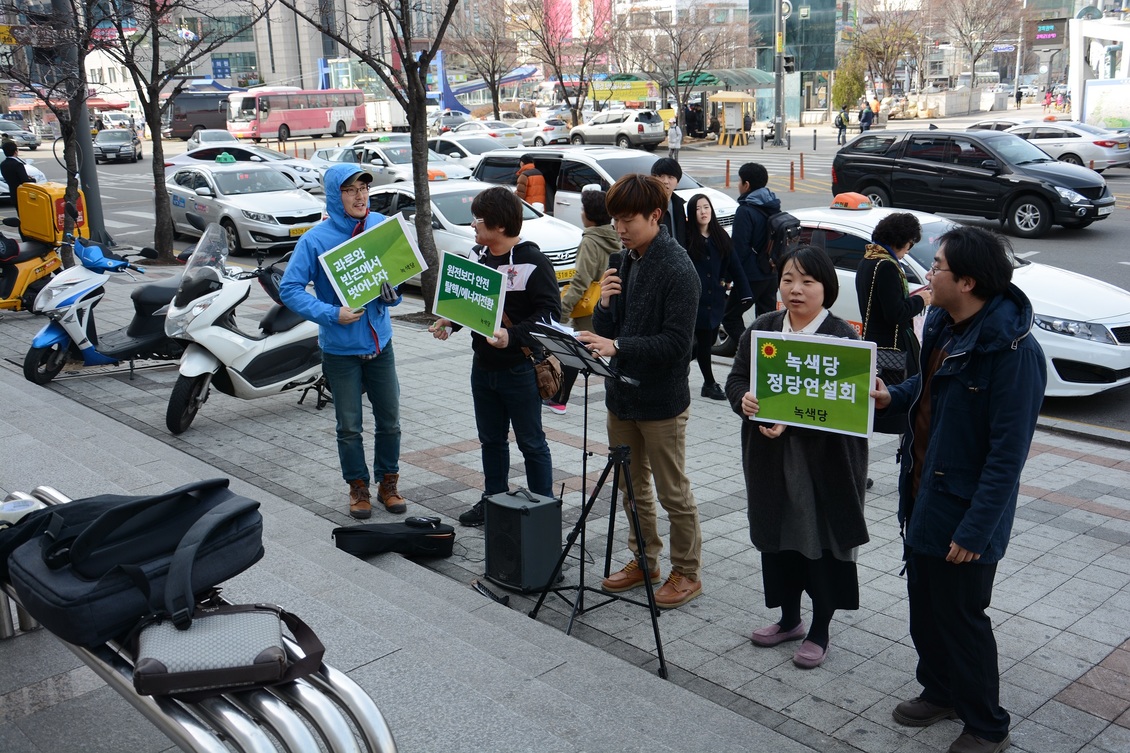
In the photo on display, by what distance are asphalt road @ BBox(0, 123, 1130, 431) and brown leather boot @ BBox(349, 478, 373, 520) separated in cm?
605

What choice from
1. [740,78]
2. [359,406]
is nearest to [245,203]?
[359,406]

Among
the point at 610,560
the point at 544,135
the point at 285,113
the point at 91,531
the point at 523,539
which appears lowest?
the point at 610,560

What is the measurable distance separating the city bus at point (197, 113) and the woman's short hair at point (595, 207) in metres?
55.3

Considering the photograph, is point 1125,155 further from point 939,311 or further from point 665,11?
point 665,11

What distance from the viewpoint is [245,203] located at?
720 inches

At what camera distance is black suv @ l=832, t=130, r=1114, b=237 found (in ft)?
58.7

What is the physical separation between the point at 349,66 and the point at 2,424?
66525mm

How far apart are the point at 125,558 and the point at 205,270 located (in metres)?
5.85

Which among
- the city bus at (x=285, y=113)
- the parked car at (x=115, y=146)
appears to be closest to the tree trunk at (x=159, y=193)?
the parked car at (x=115, y=146)

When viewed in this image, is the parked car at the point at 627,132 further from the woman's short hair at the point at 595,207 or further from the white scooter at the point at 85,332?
the woman's short hair at the point at 595,207

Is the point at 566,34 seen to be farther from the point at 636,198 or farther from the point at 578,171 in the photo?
the point at 636,198

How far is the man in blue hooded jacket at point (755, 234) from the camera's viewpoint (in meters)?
8.88

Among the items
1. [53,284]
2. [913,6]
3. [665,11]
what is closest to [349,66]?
[665,11]

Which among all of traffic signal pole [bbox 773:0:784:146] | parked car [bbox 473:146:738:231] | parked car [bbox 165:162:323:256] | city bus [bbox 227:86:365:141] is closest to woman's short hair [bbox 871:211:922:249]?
parked car [bbox 473:146:738:231]
